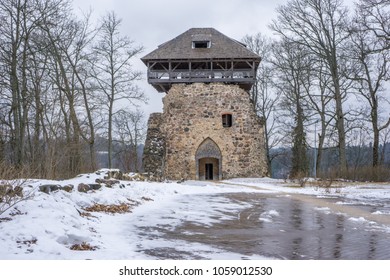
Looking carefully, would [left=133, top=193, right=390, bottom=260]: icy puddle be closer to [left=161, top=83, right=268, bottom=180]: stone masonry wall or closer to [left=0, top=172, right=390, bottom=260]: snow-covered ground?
[left=0, top=172, right=390, bottom=260]: snow-covered ground

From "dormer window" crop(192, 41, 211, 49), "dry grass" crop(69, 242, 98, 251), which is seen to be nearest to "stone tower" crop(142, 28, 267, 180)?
Answer: "dormer window" crop(192, 41, 211, 49)

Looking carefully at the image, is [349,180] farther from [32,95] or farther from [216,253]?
[216,253]

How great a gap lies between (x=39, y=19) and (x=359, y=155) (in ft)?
125

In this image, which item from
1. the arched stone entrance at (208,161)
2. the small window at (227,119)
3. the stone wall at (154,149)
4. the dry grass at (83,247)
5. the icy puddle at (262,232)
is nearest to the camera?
the dry grass at (83,247)

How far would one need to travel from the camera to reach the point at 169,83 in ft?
97.0

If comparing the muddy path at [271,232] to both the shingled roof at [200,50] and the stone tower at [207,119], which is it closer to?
the stone tower at [207,119]

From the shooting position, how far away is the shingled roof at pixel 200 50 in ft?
93.7

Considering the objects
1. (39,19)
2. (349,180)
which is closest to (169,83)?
(39,19)

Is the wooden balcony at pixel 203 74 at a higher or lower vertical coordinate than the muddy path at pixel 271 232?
higher

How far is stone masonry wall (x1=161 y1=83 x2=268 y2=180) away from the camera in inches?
1144

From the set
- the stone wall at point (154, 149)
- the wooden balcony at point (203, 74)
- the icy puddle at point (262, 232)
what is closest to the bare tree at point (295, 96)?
the wooden balcony at point (203, 74)

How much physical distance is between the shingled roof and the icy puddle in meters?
18.4

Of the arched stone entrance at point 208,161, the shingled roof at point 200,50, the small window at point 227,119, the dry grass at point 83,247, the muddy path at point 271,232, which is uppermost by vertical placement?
the shingled roof at point 200,50

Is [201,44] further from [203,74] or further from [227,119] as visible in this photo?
[227,119]
